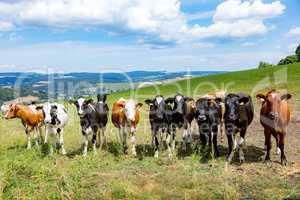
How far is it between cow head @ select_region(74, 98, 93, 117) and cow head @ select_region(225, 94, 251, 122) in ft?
18.2

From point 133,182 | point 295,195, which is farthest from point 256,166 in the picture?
point 133,182

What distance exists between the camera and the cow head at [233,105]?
51.8ft

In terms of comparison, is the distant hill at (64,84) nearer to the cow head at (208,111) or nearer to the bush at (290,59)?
the cow head at (208,111)

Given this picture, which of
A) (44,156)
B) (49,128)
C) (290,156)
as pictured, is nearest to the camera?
(290,156)

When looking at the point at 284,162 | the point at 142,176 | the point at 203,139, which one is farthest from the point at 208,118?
the point at 142,176

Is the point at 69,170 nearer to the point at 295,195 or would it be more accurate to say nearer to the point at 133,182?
the point at 133,182

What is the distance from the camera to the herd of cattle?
15.1 m

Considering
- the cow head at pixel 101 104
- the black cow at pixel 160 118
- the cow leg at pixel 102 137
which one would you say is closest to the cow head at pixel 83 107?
the cow head at pixel 101 104

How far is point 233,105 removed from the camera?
1592cm

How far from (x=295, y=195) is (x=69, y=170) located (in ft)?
24.2

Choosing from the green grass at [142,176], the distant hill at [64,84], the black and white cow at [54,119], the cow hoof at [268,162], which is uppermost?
the distant hill at [64,84]

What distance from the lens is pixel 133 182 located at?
1332 centimetres

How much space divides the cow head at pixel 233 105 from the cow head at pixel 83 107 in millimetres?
5556

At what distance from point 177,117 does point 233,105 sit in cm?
249
